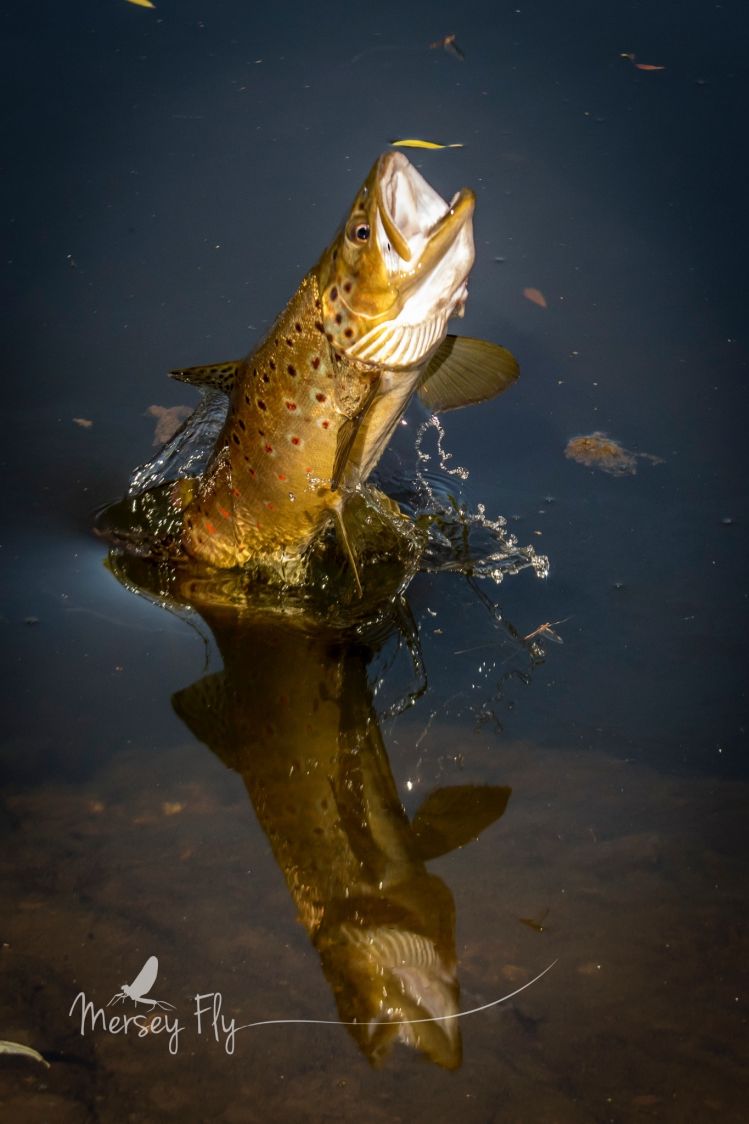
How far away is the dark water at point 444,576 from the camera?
229 centimetres

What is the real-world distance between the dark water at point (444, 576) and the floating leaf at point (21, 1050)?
0.07ft

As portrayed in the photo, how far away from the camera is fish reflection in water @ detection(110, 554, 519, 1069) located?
7.73 feet

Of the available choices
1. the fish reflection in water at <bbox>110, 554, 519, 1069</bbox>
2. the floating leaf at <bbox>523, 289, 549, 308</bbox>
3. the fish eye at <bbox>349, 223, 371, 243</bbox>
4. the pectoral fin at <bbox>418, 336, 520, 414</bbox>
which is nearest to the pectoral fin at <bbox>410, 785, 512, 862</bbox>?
the fish reflection in water at <bbox>110, 554, 519, 1069</bbox>

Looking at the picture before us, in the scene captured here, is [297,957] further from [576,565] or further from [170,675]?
[576,565]

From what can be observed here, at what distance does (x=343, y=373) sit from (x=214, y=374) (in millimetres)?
557

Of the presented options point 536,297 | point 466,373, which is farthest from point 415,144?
point 466,373

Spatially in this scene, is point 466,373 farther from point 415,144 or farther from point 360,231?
point 415,144

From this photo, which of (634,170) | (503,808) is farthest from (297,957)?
(634,170)

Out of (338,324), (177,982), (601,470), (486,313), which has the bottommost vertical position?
(177,982)

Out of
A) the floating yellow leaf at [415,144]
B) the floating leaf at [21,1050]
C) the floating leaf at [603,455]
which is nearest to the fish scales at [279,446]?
the floating leaf at [603,455]

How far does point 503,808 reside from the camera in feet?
9.37

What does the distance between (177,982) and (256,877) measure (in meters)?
0.32

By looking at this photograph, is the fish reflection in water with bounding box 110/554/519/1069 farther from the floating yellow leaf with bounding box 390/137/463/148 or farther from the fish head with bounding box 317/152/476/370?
the floating yellow leaf with bounding box 390/137/463/148

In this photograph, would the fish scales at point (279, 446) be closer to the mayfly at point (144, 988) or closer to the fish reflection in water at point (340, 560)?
the fish reflection in water at point (340, 560)
